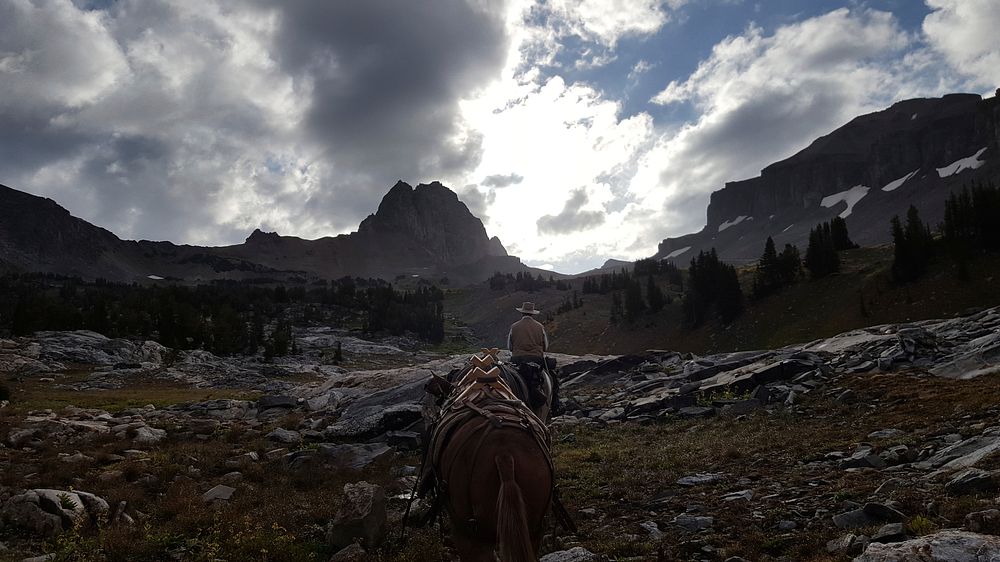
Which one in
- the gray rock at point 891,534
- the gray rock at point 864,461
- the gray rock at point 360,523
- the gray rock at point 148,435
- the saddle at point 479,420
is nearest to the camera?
the saddle at point 479,420

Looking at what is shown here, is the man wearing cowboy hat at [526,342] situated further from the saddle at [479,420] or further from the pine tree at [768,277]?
the pine tree at [768,277]

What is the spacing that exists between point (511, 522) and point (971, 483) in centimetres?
766

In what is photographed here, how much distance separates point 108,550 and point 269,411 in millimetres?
19544

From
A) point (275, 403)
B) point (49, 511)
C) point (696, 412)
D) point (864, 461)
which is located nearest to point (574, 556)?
point (864, 461)

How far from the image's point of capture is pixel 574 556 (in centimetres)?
745

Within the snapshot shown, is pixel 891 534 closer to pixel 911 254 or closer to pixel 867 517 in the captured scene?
pixel 867 517

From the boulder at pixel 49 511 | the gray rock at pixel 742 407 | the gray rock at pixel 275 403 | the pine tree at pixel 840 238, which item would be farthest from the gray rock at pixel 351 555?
the pine tree at pixel 840 238

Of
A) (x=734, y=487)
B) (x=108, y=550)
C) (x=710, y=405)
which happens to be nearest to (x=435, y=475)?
(x=108, y=550)

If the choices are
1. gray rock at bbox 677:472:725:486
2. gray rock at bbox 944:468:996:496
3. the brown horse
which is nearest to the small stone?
gray rock at bbox 677:472:725:486

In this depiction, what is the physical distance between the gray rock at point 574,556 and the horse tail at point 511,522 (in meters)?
2.93

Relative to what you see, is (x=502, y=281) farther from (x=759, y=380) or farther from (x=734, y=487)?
(x=734, y=487)

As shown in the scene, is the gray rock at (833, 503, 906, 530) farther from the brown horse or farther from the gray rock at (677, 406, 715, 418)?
the gray rock at (677, 406, 715, 418)

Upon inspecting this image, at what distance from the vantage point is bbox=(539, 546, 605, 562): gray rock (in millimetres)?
7363

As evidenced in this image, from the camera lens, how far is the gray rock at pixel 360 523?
28.2 ft
